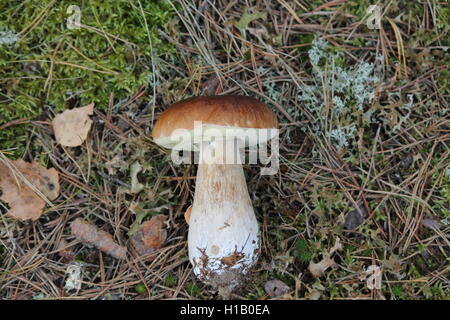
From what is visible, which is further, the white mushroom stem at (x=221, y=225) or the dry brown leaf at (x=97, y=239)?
the dry brown leaf at (x=97, y=239)

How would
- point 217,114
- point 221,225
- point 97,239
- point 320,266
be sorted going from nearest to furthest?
1. point 217,114
2. point 221,225
3. point 320,266
4. point 97,239

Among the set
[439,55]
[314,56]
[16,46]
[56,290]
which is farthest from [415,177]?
[16,46]

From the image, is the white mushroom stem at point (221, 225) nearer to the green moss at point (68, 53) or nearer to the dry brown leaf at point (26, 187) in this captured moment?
the green moss at point (68, 53)

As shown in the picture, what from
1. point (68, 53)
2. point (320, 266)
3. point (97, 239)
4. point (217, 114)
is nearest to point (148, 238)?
point (97, 239)

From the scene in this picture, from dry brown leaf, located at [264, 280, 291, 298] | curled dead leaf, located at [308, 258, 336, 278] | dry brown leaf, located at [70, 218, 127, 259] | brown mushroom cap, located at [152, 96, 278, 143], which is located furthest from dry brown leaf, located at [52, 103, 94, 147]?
curled dead leaf, located at [308, 258, 336, 278]

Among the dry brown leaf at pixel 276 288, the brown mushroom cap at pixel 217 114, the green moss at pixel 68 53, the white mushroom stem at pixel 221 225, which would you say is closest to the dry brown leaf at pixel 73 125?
the green moss at pixel 68 53

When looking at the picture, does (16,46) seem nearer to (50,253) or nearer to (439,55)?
(50,253)

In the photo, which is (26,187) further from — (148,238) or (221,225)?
(221,225)
